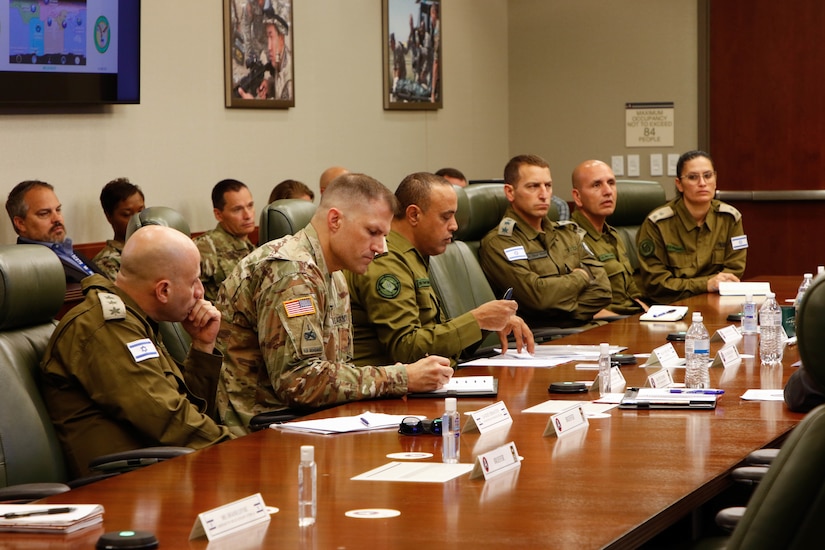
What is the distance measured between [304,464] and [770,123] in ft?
26.4

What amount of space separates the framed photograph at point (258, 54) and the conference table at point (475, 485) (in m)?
3.97

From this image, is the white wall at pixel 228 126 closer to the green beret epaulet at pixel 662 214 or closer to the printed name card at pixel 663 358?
the green beret epaulet at pixel 662 214

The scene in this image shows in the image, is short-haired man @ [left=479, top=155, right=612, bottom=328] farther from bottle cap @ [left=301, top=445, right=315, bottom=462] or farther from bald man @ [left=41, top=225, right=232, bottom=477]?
bottle cap @ [left=301, top=445, right=315, bottom=462]

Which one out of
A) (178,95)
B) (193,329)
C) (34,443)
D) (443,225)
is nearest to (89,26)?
(178,95)

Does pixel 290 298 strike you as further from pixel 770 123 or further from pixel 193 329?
pixel 770 123

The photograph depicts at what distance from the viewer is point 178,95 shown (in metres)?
6.57

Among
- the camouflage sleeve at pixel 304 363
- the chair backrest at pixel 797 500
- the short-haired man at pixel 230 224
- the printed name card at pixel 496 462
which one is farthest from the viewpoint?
the short-haired man at pixel 230 224

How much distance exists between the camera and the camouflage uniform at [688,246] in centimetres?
695

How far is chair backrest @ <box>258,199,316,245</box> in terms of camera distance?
444 centimetres

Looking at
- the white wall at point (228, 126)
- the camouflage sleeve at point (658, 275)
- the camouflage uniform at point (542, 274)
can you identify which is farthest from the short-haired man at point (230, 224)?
the camouflage sleeve at point (658, 275)

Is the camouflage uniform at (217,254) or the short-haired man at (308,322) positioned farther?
the camouflage uniform at (217,254)

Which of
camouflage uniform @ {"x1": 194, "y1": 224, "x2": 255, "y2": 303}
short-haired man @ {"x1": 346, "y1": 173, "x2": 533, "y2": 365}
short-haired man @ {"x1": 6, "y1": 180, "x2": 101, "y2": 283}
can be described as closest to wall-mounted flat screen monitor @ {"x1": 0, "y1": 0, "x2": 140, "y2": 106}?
short-haired man @ {"x1": 6, "y1": 180, "x2": 101, "y2": 283}

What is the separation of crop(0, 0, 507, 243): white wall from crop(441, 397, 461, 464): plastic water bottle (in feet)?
11.6

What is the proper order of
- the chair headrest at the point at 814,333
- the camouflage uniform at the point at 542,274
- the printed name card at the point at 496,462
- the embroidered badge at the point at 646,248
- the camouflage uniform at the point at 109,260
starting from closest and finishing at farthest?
the chair headrest at the point at 814,333 → the printed name card at the point at 496,462 → the camouflage uniform at the point at 542,274 → the camouflage uniform at the point at 109,260 → the embroidered badge at the point at 646,248
